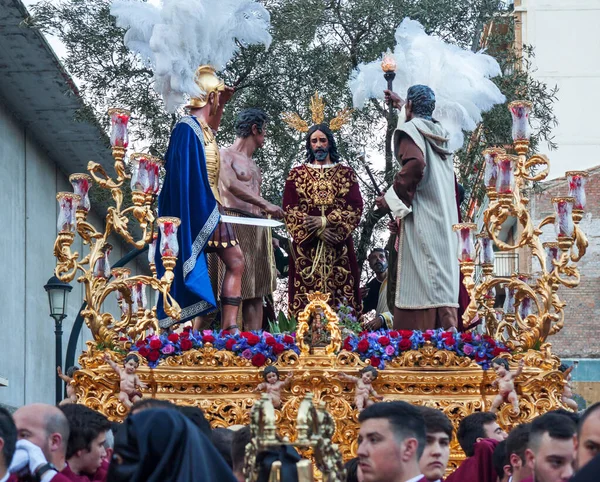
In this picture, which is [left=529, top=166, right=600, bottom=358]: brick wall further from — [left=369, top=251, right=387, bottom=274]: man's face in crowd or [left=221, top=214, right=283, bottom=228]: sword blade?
[left=221, top=214, right=283, bottom=228]: sword blade

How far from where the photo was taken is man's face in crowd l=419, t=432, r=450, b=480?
6.65 m

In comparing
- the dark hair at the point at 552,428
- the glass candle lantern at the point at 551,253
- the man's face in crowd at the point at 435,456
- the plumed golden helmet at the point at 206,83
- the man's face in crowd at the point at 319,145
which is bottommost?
the man's face in crowd at the point at 435,456

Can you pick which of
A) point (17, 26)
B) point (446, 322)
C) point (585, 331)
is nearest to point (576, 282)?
point (446, 322)

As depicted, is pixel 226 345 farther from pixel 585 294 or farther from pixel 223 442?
pixel 585 294

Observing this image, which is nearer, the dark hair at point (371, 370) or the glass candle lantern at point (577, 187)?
the dark hair at point (371, 370)

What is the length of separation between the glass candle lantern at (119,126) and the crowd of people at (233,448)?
4.26m

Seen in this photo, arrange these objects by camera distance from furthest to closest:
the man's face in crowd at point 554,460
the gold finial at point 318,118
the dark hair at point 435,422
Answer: the gold finial at point 318,118 < the dark hair at point 435,422 < the man's face in crowd at point 554,460

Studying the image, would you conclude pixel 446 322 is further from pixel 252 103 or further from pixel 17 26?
pixel 17 26

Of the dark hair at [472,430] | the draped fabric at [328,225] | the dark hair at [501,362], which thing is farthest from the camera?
the draped fabric at [328,225]

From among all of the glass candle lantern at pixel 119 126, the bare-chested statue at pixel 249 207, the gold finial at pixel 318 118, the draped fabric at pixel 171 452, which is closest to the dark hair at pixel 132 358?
the glass candle lantern at pixel 119 126

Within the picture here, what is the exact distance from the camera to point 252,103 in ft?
60.4

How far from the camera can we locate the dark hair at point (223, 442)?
6.43 m

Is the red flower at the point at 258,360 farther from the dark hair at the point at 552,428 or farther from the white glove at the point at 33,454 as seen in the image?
the dark hair at the point at 552,428

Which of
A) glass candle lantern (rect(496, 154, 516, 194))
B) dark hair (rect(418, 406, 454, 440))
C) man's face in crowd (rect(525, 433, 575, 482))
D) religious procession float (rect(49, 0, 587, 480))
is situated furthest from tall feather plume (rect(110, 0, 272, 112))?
man's face in crowd (rect(525, 433, 575, 482))
